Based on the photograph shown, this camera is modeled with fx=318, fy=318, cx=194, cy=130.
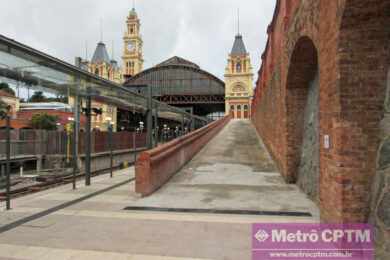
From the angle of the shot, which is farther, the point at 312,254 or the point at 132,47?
the point at 132,47

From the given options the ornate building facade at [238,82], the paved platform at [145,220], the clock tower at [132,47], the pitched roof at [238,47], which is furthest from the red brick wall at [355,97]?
the clock tower at [132,47]

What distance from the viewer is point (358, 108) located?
4617 millimetres

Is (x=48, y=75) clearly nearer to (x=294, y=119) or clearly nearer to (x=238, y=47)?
(x=294, y=119)

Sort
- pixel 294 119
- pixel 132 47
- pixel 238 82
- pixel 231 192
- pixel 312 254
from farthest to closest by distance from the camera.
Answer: pixel 132 47 < pixel 238 82 < pixel 294 119 < pixel 231 192 < pixel 312 254

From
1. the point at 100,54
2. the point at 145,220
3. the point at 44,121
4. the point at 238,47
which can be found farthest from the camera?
the point at 100,54

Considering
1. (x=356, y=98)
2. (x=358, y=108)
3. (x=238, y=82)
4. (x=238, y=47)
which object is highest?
(x=238, y=47)

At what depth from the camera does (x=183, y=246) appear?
4.77m

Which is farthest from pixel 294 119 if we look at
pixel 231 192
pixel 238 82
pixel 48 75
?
pixel 238 82

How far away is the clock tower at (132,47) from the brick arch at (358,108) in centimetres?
10960

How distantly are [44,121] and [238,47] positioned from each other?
5808cm

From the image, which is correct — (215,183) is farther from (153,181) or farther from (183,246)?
(183,246)

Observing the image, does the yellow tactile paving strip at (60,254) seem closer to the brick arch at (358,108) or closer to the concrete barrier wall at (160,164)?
the brick arch at (358,108)

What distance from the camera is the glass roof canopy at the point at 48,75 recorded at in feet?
23.4

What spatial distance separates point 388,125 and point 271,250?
2388 millimetres
